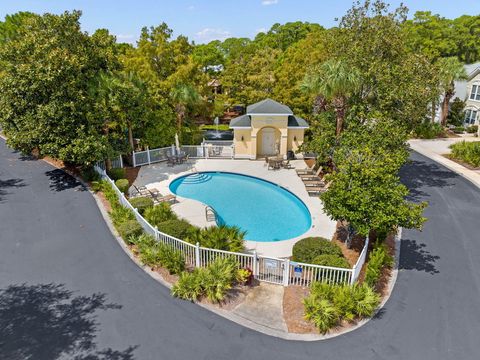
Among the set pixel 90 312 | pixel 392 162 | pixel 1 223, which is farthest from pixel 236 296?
pixel 1 223

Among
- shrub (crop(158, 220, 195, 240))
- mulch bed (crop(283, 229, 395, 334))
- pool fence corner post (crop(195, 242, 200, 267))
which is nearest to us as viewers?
mulch bed (crop(283, 229, 395, 334))

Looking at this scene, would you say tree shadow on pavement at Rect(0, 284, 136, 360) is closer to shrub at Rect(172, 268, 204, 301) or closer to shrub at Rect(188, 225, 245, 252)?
shrub at Rect(172, 268, 204, 301)

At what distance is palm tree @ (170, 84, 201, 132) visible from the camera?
1069 inches

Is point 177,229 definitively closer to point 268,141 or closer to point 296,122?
point 268,141

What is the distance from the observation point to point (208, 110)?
32.1 m

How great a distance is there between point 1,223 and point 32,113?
23.1 feet

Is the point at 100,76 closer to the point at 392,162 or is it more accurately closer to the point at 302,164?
the point at 302,164

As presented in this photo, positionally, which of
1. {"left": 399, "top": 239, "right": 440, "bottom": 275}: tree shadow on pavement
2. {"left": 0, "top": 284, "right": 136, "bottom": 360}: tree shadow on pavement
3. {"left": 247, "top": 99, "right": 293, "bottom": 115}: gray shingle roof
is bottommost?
{"left": 0, "top": 284, "right": 136, "bottom": 360}: tree shadow on pavement

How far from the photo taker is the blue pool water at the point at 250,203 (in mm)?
18391

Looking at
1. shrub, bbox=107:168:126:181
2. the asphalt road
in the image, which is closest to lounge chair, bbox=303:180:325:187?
the asphalt road

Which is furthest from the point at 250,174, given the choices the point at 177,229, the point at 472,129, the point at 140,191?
the point at 472,129

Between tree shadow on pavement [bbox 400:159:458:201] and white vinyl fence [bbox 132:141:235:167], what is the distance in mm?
14470

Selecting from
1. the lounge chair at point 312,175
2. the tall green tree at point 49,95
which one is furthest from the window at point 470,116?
the tall green tree at point 49,95

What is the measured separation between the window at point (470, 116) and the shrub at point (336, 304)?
3978cm
